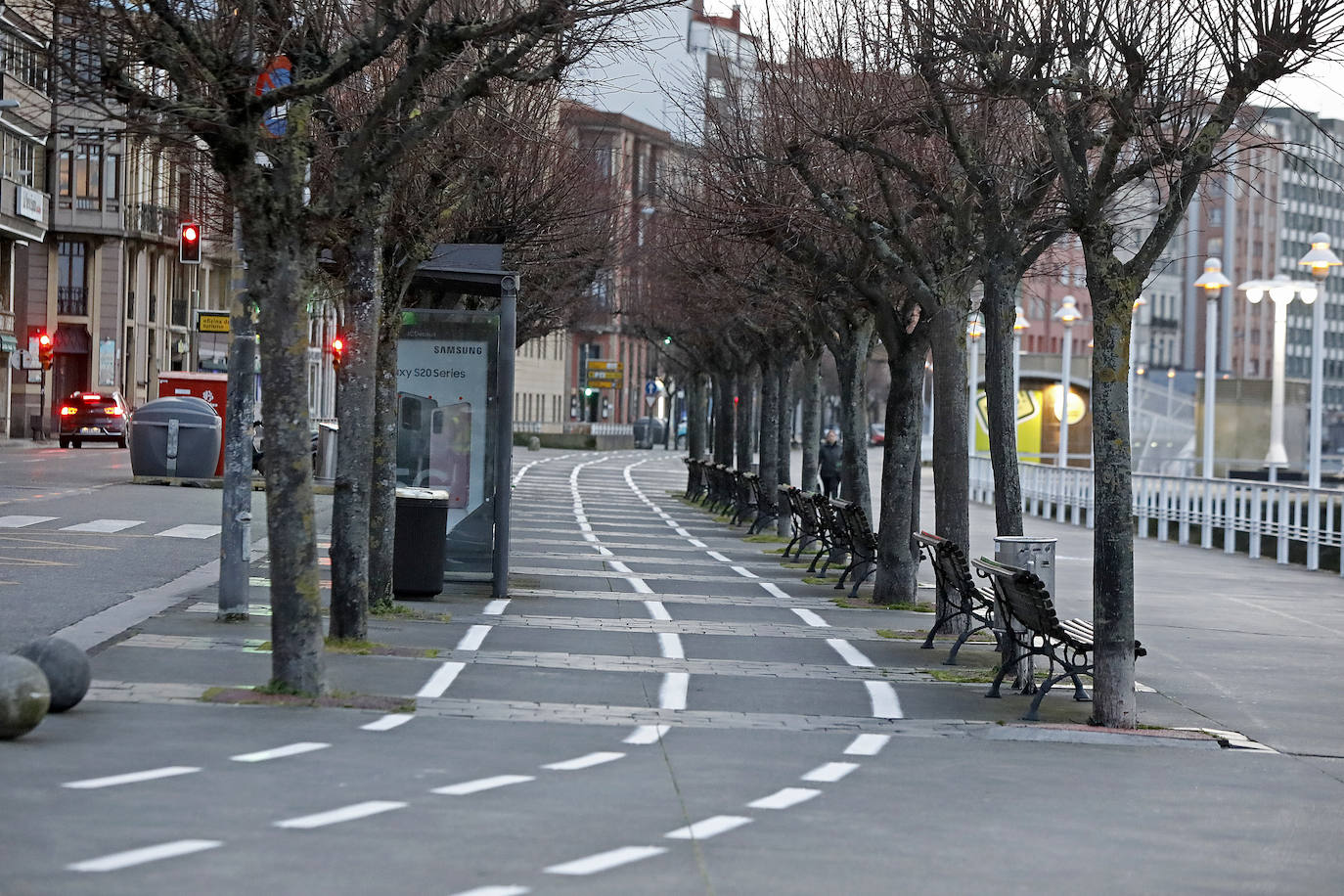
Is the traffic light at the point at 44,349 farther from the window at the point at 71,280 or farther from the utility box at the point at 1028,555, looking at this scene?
the utility box at the point at 1028,555

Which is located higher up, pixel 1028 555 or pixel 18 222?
pixel 18 222

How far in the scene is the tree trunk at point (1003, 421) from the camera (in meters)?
16.0

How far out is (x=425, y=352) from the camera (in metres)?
20.2

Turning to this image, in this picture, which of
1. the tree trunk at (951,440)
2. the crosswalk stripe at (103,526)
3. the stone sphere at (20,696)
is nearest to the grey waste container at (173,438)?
the crosswalk stripe at (103,526)

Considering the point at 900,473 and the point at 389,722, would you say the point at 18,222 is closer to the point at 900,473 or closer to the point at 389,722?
the point at 900,473

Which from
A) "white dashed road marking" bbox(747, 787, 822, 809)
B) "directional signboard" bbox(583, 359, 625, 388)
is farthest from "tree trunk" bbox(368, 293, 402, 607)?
"directional signboard" bbox(583, 359, 625, 388)

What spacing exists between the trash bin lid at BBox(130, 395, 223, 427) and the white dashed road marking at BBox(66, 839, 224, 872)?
3132 centimetres

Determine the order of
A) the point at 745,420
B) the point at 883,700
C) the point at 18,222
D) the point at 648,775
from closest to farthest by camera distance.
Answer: the point at 648,775 → the point at 883,700 → the point at 745,420 → the point at 18,222

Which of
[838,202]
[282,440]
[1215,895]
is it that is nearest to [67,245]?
[838,202]

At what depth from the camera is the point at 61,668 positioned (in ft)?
34.5

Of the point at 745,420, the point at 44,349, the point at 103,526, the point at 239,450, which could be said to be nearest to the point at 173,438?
the point at 103,526

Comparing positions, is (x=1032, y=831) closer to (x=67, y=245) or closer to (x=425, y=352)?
(x=425, y=352)

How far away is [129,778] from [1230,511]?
99.7 feet

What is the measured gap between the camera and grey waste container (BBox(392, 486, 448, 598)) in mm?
18875
